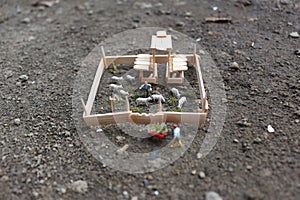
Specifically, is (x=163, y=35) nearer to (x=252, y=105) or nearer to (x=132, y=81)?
(x=132, y=81)

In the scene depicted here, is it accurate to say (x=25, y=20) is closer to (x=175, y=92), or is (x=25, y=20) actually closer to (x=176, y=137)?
(x=175, y=92)

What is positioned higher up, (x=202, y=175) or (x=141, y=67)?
(x=141, y=67)

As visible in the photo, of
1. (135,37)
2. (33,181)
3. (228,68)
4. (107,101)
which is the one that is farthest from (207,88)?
(33,181)

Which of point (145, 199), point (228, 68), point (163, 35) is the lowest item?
point (145, 199)

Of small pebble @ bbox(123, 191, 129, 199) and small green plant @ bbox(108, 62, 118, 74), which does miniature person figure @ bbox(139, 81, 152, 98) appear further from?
small pebble @ bbox(123, 191, 129, 199)

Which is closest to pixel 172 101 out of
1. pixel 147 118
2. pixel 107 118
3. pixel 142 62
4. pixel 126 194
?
pixel 147 118

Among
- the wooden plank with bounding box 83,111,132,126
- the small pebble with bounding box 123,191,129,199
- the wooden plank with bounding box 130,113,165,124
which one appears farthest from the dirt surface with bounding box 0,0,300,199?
the wooden plank with bounding box 130,113,165,124

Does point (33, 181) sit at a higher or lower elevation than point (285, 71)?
lower
